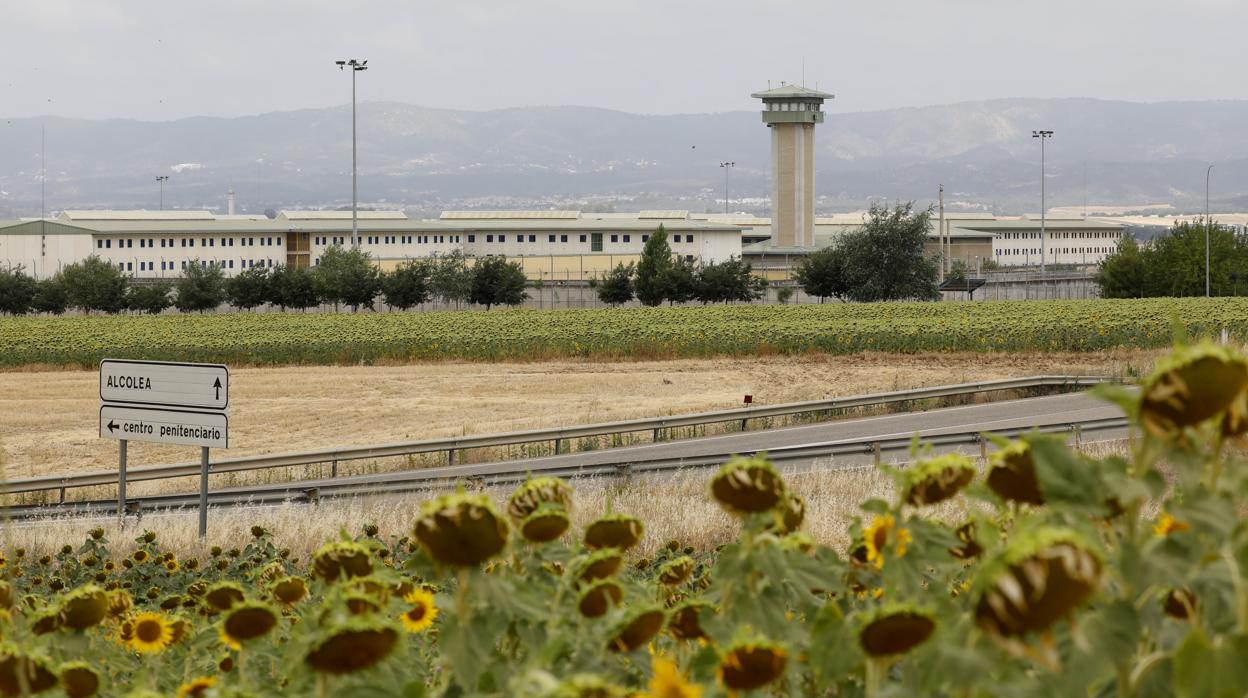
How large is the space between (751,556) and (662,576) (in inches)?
32.7

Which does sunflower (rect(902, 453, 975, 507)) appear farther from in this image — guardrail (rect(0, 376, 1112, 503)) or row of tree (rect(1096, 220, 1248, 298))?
row of tree (rect(1096, 220, 1248, 298))

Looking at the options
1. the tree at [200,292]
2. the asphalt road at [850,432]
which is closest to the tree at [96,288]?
the tree at [200,292]

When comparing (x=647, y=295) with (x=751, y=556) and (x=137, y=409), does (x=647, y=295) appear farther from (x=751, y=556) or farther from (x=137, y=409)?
(x=751, y=556)

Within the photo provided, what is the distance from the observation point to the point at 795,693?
8.73ft

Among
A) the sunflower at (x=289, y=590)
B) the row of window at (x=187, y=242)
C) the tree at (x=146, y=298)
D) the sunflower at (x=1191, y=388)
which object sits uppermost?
the row of window at (x=187, y=242)

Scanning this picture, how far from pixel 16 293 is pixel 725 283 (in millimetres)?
41028

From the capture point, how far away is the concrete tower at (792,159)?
12825 centimetres

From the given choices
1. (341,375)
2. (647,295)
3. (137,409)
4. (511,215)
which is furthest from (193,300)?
(137,409)

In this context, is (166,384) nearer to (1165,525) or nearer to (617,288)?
(1165,525)

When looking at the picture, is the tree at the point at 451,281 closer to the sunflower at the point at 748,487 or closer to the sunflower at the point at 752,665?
the sunflower at the point at 748,487

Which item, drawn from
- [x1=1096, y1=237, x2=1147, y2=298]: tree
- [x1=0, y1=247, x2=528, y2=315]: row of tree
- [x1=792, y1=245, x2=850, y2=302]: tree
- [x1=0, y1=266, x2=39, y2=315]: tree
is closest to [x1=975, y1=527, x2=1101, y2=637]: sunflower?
[x1=792, y1=245, x2=850, y2=302]: tree

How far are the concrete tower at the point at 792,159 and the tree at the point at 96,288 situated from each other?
61192mm

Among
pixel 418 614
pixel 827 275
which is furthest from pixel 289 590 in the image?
pixel 827 275

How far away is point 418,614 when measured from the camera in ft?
11.4
